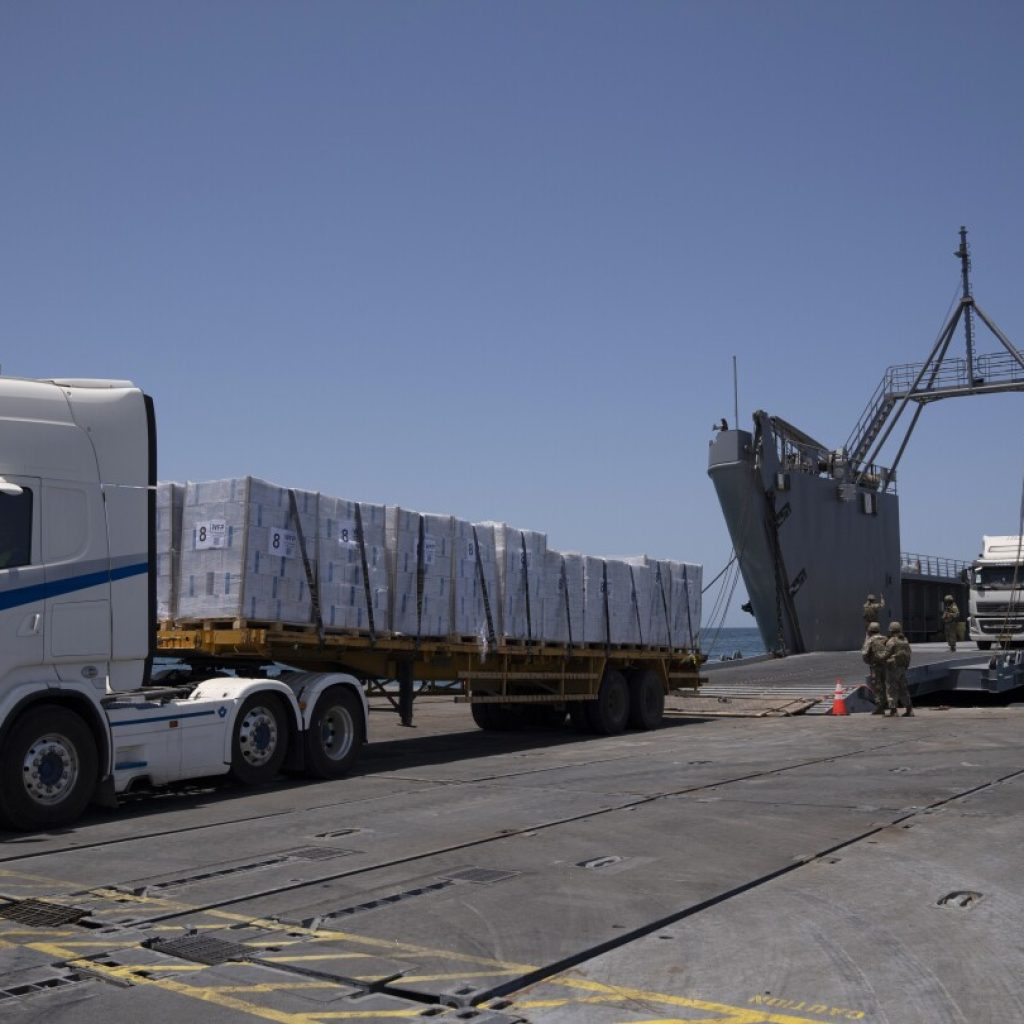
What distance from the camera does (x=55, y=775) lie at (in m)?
10.0

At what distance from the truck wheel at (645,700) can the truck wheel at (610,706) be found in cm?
18

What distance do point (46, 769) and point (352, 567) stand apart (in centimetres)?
468

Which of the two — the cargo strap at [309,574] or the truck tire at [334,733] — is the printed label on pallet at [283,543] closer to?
the cargo strap at [309,574]

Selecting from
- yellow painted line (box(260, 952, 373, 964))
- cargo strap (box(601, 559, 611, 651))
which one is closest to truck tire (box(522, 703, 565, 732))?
cargo strap (box(601, 559, 611, 651))

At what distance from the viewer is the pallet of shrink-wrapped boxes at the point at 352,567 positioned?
1357cm

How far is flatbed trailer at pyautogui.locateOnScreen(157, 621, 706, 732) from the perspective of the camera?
12.8m

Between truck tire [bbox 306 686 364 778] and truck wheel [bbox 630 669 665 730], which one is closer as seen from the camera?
truck tire [bbox 306 686 364 778]

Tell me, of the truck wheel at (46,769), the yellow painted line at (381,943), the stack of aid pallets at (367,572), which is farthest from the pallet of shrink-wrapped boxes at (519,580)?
the yellow painted line at (381,943)

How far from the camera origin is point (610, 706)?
18.9 metres

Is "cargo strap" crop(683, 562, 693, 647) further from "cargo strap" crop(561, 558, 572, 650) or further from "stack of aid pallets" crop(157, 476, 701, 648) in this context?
"cargo strap" crop(561, 558, 572, 650)

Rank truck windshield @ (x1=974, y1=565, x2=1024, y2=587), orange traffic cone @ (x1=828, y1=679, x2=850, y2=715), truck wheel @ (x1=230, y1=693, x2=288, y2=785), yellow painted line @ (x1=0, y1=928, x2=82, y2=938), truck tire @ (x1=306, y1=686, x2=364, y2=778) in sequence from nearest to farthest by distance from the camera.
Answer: yellow painted line @ (x1=0, y1=928, x2=82, y2=938)
truck wheel @ (x1=230, y1=693, x2=288, y2=785)
truck tire @ (x1=306, y1=686, x2=364, y2=778)
orange traffic cone @ (x1=828, y1=679, x2=850, y2=715)
truck windshield @ (x1=974, y1=565, x2=1024, y2=587)

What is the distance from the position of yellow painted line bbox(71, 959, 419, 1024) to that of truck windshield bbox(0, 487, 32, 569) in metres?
5.00

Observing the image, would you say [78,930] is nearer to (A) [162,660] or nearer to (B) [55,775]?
(B) [55,775]

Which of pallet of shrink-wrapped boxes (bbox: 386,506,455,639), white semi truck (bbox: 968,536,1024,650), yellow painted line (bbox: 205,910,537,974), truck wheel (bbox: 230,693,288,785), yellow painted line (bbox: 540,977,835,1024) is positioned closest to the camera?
yellow painted line (bbox: 540,977,835,1024)
